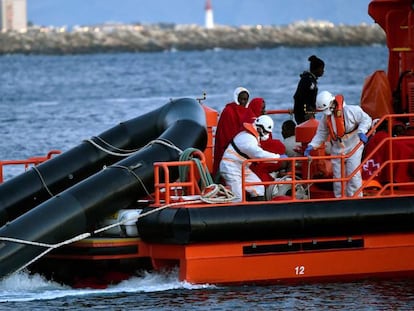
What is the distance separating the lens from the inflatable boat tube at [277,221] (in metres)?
14.6

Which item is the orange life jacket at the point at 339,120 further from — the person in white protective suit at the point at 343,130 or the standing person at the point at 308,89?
the standing person at the point at 308,89

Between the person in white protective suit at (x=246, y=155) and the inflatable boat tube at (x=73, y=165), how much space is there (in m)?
1.10

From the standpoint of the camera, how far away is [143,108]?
44.9 meters

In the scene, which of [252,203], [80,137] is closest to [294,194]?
[252,203]

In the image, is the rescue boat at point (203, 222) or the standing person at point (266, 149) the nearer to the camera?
the rescue boat at point (203, 222)

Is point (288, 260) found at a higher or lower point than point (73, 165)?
lower

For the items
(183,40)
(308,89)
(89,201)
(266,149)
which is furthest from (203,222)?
(183,40)

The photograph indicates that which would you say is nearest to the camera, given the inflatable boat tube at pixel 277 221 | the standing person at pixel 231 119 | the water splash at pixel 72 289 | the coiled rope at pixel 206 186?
the inflatable boat tube at pixel 277 221

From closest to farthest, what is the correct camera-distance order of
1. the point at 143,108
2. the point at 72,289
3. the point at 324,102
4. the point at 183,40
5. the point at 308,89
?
the point at 72,289, the point at 324,102, the point at 308,89, the point at 143,108, the point at 183,40

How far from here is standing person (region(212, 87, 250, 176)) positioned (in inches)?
624

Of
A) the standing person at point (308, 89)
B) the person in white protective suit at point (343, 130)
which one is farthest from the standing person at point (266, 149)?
the standing person at point (308, 89)

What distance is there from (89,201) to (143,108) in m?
29.8

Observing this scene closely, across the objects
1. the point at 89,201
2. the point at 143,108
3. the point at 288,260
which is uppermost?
the point at 143,108

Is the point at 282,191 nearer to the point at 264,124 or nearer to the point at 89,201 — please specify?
the point at 264,124
